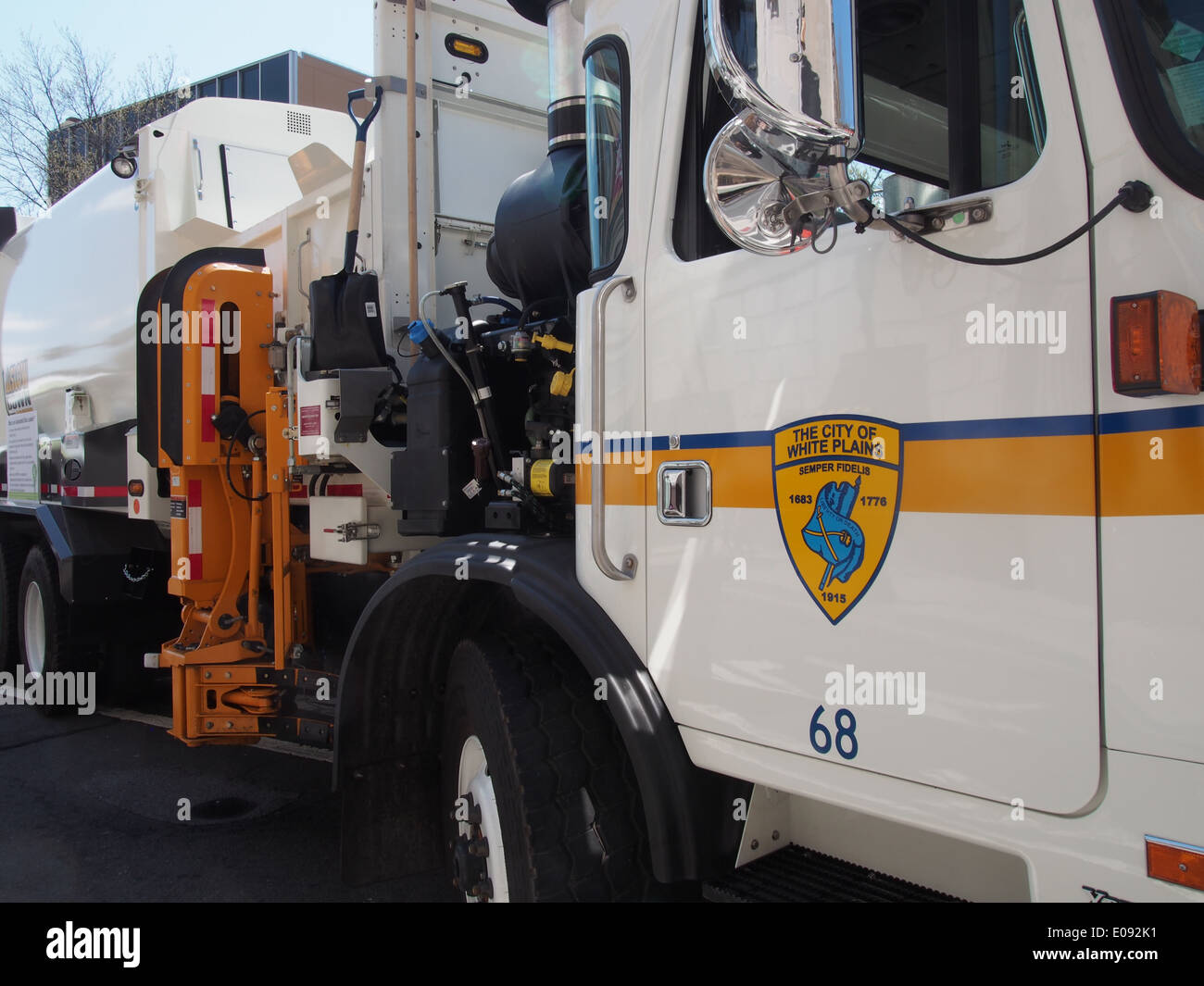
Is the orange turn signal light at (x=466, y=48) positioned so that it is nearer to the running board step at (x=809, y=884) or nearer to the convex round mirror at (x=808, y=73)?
the convex round mirror at (x=808, y=73)

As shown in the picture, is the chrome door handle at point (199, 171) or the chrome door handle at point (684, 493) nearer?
the chrome door handle at point (684, 493)

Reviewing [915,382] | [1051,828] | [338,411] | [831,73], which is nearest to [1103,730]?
[1051,828]

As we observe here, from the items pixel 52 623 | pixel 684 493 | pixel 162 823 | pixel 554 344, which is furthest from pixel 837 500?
pixel 52 623

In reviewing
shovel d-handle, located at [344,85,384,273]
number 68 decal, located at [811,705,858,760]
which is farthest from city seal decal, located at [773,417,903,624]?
shovel d-handle, located at [344,85,384,273]

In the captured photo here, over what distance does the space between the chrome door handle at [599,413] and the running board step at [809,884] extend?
0.67 metres

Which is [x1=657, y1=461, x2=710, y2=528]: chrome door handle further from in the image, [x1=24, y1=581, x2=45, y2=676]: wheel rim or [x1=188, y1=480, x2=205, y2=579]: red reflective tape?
[x1=24, y1=581, x2=45, y2=676]: wheel rim

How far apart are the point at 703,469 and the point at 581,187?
1.07 metres

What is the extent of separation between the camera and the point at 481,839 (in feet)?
7.93

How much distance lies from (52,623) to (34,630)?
75 centimetres

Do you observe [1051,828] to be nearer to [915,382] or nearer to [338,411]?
[915,382]

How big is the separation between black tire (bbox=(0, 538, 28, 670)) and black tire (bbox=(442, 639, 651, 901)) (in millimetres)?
5559

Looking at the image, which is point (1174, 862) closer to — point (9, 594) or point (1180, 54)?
point (1180, 54)

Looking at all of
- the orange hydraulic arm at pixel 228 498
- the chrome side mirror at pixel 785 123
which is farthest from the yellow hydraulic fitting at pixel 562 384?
the orange hydraulic arm at pixel 228 498

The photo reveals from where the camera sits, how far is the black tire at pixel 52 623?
5.70 m
